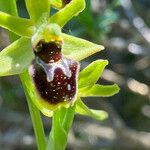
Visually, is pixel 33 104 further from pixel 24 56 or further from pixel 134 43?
pixel 134 43

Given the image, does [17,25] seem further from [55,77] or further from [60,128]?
[60,128]

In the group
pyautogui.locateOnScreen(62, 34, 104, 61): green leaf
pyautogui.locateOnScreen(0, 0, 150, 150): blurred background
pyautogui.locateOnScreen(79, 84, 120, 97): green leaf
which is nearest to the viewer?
pyautogui.locateOnScreen(62, 34, 104, 61): green leaf

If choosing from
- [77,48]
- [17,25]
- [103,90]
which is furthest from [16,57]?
[103,90]

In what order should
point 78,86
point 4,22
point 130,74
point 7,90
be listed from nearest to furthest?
1. point 4,22
2. point 78,86
3. point 7,90
4. point 130,74

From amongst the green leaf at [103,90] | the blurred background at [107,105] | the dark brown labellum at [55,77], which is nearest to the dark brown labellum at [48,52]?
the dark brown labellum at [55,77]

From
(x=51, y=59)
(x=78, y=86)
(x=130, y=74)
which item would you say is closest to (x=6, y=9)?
(x=51, y=59)

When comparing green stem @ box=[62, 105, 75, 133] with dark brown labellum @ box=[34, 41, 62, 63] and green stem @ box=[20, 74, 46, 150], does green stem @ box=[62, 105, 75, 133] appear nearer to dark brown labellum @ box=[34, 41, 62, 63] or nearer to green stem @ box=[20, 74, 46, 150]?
green stem @ box=[20, 74, 46, 150]

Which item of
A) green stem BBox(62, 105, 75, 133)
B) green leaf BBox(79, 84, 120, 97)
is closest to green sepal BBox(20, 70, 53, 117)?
green stem BBox(62, 105, 75, 133)
